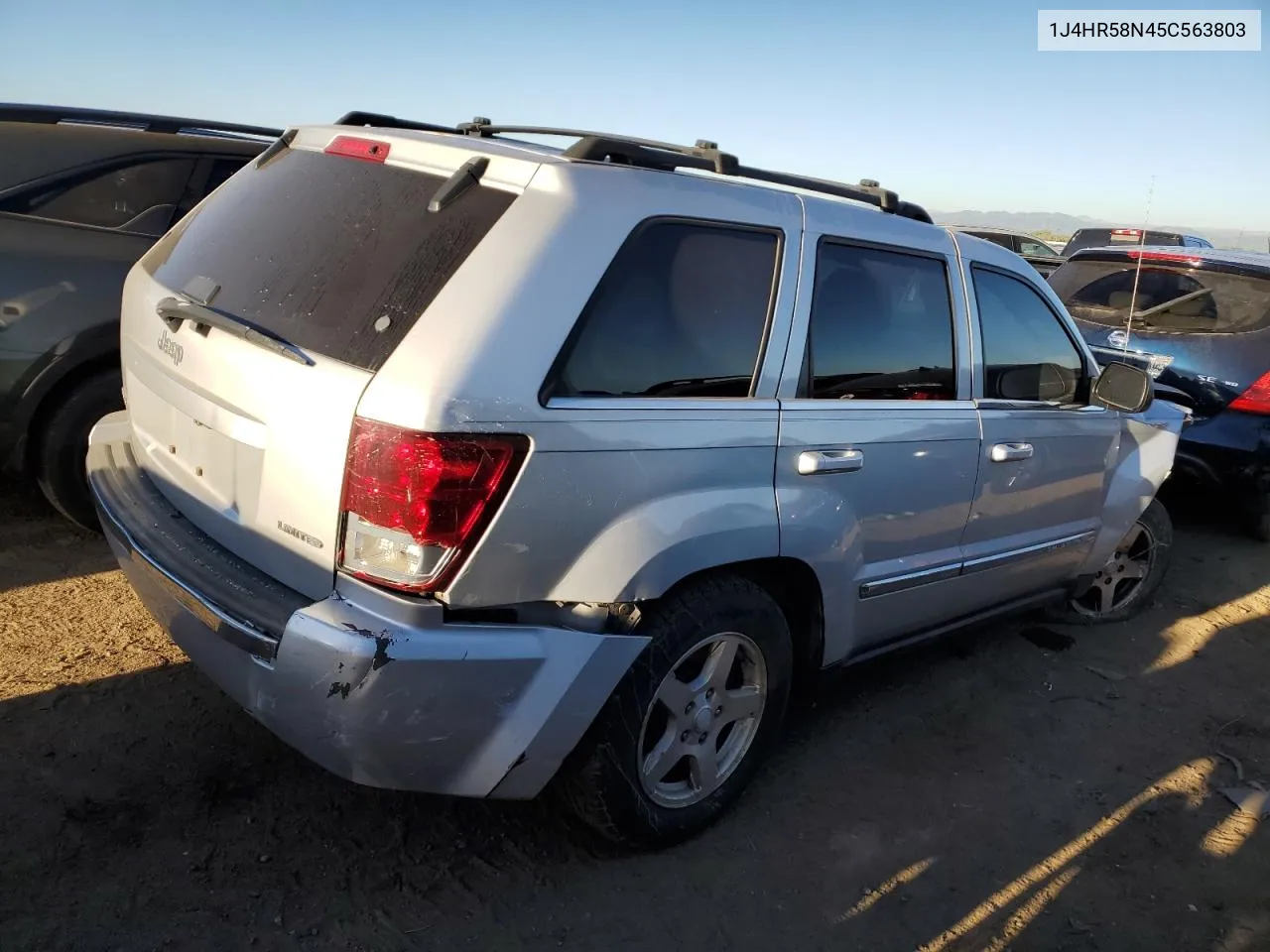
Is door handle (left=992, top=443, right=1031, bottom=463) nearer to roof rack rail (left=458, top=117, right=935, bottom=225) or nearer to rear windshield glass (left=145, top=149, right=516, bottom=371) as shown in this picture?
roof rack rail (left=458, top=117, right=935, bottom=225)

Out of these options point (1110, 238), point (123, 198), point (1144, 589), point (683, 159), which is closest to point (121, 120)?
point (123, 198)

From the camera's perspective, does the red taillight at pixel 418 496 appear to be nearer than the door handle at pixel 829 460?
Yes

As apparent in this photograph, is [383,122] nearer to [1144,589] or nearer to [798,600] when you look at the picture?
[798,600]

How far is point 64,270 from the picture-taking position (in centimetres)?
415

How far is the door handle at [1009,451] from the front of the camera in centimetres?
354

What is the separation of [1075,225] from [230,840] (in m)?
22.6

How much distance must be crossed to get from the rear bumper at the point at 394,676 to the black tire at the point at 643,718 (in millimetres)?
124

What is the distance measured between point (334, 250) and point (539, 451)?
2.68 ft

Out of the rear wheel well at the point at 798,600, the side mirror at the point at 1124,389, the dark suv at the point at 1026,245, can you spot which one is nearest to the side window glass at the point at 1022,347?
the side mirror at the point at 1124,389

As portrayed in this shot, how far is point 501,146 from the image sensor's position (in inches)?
105

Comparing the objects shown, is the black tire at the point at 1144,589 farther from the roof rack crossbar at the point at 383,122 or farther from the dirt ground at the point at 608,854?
the roof rack crossbar at the point at 383,122

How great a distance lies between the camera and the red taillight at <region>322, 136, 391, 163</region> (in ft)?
8.83

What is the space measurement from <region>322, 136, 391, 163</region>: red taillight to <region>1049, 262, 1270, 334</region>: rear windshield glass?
4244 millimetres

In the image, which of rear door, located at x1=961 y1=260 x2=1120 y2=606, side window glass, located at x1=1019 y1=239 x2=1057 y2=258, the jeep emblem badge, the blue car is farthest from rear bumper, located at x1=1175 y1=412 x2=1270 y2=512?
side window glass, located at x1=1019 y1=239 x2=1057 y2=258
